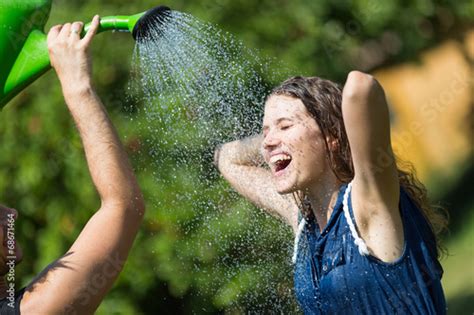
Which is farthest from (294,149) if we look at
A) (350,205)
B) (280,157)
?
(350,205)

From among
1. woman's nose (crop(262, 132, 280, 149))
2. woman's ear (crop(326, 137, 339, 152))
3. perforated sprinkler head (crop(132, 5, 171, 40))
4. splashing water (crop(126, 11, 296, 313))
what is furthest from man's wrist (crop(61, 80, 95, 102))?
splashing water (crop(126, 11, 296, 313))

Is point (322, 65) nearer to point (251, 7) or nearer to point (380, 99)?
point (251, 7)

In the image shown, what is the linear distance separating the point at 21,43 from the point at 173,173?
175 cm

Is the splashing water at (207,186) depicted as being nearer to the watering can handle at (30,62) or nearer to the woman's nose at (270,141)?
the woman's nose at (270,141)

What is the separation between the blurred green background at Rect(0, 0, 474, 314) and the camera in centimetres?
430

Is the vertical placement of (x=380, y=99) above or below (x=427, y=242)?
above

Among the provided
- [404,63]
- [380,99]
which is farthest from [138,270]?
[380,99]

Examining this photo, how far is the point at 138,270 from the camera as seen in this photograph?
4512 mm

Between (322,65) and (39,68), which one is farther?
(322,65)

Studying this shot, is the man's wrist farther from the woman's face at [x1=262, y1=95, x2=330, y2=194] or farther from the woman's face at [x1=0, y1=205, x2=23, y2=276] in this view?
the woman's face at [x1=262, y1=95, x2=330, y2=194]

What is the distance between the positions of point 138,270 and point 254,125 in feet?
4.37

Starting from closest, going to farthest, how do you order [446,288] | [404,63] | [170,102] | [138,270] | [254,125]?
[254,125] < [170,102] < [138,270] < [404,63] < [446,288]

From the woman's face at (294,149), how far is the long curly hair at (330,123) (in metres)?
0.02

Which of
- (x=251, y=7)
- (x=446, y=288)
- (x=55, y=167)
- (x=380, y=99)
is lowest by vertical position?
(x=446, y=288)
